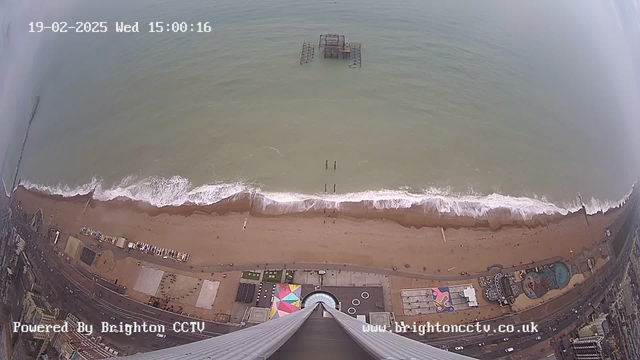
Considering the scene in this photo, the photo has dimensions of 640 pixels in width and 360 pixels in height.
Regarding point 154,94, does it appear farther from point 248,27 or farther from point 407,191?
point 407,191

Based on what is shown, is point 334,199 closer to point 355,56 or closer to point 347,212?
point 347,212

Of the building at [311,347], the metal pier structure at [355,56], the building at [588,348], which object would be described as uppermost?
the metal pier structure at [355,56]

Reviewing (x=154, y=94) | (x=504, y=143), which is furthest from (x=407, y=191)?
(x=154, y=94)

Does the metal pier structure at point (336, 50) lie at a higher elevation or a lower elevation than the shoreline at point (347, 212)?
higher

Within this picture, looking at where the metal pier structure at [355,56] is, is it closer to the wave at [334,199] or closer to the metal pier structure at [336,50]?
the metal pier structure at [336,50]

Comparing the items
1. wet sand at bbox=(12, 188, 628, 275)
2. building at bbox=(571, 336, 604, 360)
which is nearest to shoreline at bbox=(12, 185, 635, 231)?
wet sand at bbox=(12, 188, 628, 275)

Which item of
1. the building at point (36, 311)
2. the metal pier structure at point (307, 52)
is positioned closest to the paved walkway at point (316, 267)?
the building at point (36, 311)

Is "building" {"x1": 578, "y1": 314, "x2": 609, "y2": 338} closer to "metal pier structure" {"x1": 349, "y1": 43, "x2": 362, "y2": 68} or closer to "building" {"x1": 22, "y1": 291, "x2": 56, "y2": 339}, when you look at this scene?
"metal pier structure" {"x1": 349, "y1": 43, "x2": 362, "y2": 68}
